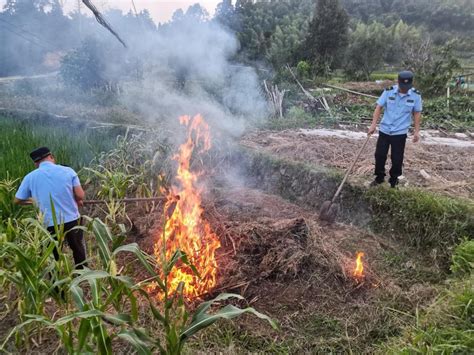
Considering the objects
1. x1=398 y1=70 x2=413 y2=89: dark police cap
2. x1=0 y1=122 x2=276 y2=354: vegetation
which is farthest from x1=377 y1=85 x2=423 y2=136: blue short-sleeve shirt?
x1=0 y1=122 x2=276 y2=354: vegetation

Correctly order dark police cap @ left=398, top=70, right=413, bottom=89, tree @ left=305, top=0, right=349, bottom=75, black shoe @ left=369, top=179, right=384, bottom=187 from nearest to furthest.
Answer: dark police cap @ left=398, top=70, right=413, bottom=89 → black shoe @ left=369, top=179, right=384, bottom=187 → tree @ left=305, top=0, right=349, bottom=75

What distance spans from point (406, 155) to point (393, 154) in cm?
182

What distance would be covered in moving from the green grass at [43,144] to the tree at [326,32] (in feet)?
47.9

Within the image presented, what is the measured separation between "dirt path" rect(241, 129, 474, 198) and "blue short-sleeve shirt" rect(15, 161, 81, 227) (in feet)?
13.6

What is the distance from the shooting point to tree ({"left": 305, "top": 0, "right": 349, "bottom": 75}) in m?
19.0

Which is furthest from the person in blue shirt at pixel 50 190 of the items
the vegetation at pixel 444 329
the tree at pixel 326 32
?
the tree at pixel 326 32

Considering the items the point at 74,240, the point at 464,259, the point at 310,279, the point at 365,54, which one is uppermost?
the point at 365,54

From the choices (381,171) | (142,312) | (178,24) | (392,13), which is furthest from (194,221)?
(392,13)

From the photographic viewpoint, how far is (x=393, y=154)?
5051 mm

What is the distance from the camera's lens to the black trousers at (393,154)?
501cm

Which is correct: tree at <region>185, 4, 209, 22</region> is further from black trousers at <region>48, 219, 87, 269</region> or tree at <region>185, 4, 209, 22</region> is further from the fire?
black trousers at <region>48, 219, 87, 269</region>

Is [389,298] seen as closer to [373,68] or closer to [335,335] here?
Result: [335,335]

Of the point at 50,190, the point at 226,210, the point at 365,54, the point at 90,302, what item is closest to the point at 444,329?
the point at 90,302

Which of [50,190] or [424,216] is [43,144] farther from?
[424,216]
